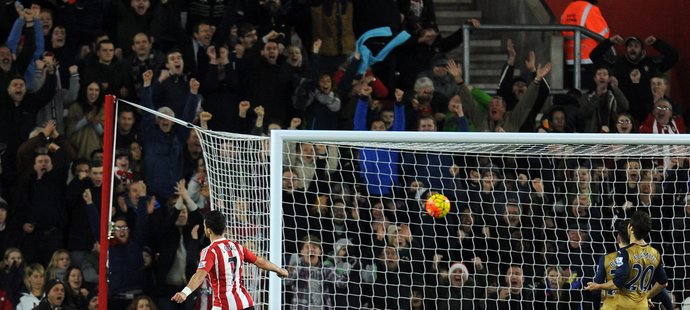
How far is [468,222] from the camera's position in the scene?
16.7 metres

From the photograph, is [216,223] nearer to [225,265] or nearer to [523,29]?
[225,265]

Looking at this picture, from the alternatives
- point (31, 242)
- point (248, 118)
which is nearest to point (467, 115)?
point (248, 118)

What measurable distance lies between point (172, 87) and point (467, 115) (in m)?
3.31

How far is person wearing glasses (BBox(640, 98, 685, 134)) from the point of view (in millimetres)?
18578

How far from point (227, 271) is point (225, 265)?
60 millimetres

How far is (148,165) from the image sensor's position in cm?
1689

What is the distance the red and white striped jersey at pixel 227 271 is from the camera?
1298 centimetres

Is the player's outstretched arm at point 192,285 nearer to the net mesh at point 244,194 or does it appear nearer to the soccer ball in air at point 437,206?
the net mesh at point 244,194

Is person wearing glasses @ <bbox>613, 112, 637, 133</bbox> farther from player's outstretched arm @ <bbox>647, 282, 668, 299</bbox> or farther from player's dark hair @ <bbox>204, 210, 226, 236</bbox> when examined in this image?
player's dark hair @ <bbox>204, 210, 226, 236</bbox>

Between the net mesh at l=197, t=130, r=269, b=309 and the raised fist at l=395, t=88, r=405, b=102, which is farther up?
the raised fist at l=395, t=88, r=405, b=102

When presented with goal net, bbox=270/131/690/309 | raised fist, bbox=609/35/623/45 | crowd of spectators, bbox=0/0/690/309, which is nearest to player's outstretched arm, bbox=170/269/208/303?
goal net, bbox=270/131/690/309

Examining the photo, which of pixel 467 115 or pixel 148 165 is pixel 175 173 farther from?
pixel 467 115

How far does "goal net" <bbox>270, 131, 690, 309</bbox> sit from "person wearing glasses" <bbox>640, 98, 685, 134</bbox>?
35.7 inches

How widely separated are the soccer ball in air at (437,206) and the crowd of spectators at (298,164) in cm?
75
